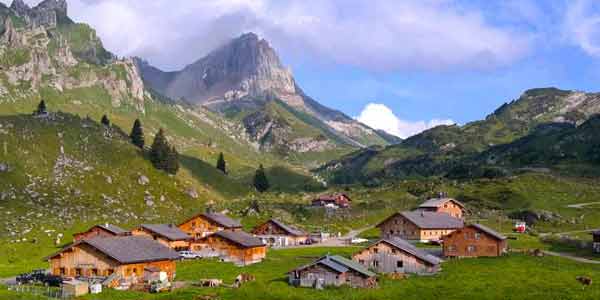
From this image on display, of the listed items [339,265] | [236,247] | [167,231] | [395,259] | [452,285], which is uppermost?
[167,231]

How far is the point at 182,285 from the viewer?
231ft

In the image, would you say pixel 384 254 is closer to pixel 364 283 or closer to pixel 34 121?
pixel 364 283

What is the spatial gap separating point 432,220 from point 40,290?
84024 millimetres

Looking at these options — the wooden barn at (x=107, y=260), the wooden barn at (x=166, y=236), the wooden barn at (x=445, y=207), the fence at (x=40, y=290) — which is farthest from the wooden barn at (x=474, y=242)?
the fence at (x=40, y=290)

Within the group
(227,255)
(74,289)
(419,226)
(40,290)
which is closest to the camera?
(74,289)

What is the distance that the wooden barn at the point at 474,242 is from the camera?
312 ft

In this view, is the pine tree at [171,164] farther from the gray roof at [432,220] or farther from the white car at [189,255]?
the white car at [189,255]

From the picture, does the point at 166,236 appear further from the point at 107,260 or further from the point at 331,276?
the point at 331,276

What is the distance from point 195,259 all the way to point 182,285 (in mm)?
30362

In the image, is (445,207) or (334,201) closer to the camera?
(445,207)

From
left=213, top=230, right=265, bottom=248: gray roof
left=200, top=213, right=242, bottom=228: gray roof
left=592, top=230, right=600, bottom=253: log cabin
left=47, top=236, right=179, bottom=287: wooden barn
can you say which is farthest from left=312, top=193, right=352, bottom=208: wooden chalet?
left=47, top=236, right=179, bottom=287: wooden barn

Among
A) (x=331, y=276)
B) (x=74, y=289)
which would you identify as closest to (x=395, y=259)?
(x=331, y=276)

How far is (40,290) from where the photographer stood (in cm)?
6431

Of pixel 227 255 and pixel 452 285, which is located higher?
pixel 227 255
